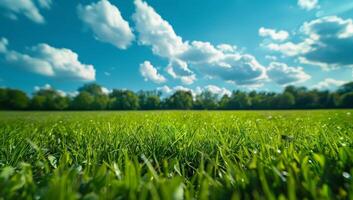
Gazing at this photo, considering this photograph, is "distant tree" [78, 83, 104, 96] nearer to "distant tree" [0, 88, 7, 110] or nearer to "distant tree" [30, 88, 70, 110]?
"distant tree" [30, 88, 70, 110]

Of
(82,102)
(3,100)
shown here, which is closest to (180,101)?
(82,102)

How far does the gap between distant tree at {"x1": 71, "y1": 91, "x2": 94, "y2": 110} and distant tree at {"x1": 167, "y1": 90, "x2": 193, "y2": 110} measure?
125ft

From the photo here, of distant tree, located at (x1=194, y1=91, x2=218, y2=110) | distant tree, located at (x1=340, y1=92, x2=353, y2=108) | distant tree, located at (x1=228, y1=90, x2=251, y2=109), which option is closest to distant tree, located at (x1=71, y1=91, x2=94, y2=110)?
distant tree, located at (x1=194, y1=91, x2=218, y2=110)

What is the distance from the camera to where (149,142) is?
1.79 m

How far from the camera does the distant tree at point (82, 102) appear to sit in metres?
92.8

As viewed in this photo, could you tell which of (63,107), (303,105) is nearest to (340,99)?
(303,105)

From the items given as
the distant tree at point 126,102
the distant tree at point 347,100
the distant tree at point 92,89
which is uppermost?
the distant tree at point 92,89

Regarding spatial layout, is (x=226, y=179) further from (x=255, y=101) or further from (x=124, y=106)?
(x=255, y=101)

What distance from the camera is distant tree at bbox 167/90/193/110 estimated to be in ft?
352

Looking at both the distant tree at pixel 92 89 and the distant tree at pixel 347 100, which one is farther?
the distant tree at pixel 92 89

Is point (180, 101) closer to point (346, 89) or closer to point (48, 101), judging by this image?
point (48, 101)

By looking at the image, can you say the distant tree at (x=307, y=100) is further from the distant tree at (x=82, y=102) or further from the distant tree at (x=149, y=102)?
the distant tree at (x=82, y=102)

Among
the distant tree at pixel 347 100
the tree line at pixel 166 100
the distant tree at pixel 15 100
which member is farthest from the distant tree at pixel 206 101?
the distant tree at pixel 15 100

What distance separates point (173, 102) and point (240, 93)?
37.6 metres
